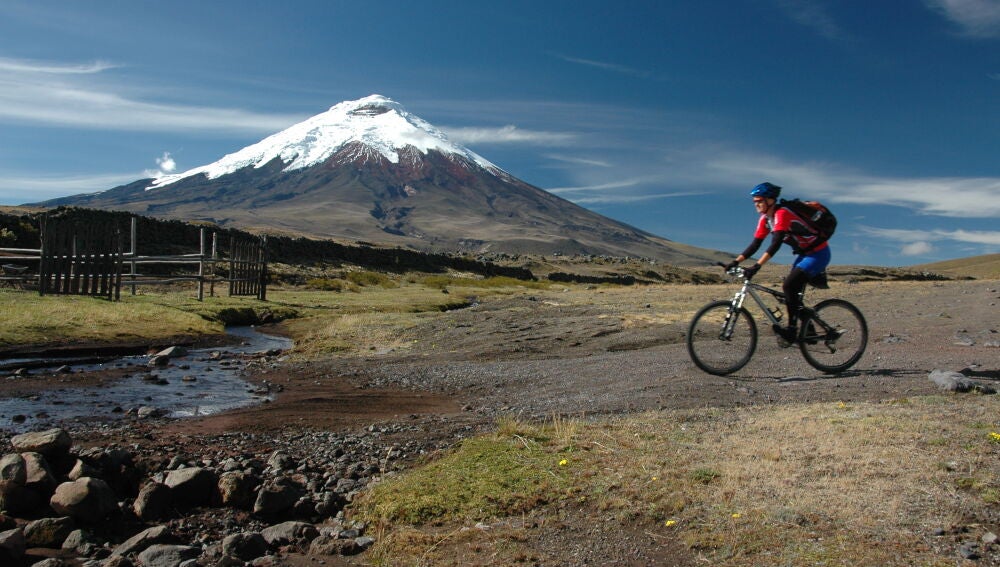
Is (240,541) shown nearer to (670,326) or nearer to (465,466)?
(465,466)

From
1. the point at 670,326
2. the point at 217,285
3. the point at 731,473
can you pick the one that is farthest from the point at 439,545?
the point at 217,285

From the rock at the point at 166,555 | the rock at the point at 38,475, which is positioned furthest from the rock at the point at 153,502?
the rock at the point at 166,555

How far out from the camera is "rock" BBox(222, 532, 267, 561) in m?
6.00

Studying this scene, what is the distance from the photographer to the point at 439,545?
18.6 feet

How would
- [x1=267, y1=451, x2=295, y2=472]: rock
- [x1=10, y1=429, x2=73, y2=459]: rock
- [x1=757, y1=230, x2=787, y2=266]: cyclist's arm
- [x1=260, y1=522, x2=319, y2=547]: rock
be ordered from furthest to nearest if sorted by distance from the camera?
1. [x1=757, y1=230, x2=787, y2=266]: cyclist's arm
2. [x1=267, y1=451, x2=295, y2=472]: rock
3. [x1=10, y1=429, x2=73, y2=459]: rock
4. [x1=260, y1=522, x2=319, y2=547]: rock

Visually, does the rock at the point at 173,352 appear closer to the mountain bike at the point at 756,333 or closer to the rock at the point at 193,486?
the rock at the point at 193,486

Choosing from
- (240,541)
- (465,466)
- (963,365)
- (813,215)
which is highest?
(813,215)

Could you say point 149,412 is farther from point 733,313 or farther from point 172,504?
point 733,313

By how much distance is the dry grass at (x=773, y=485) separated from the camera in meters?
5.06

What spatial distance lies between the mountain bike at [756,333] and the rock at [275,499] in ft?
21.0

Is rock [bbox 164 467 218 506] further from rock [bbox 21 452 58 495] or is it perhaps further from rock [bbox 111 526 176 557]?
rock [bbox 21 452 58 495]

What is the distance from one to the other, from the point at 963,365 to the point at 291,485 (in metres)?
10.2

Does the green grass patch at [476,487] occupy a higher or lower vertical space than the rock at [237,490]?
higher

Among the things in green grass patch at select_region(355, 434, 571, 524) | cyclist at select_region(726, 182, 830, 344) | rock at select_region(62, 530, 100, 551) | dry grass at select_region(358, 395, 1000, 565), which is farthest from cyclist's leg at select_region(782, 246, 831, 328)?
rock at select_region(62, 530, 100, 551)
